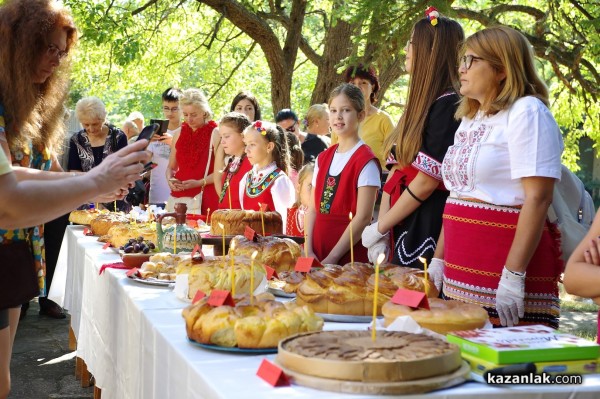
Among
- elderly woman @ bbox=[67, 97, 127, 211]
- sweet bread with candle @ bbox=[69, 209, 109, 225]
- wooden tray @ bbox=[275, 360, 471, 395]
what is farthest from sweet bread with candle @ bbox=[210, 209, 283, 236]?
elderly woman @ bbox=[67, 97, 127, 211]

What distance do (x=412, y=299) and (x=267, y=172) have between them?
308 cm

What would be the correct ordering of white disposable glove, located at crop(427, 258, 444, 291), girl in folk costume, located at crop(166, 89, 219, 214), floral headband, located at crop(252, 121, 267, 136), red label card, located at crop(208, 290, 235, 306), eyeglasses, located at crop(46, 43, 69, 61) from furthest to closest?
girl in folk costume, located at crop(166, 89, 219, 214) < floral headband, located at crop(252, 121, 267, 136) < white disposable glove, located at crop(427, 258, 444, 291) < eyeglasses, located at crop(46, 43, 69, 61) < red label card, located at crop(208, 290, 235, 306)

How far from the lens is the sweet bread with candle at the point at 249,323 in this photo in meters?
2.03

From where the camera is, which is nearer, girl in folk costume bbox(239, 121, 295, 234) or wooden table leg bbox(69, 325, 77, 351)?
girl in folk costume bbox(239, 121, 295, 234)

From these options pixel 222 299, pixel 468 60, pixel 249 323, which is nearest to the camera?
pixel 249 323

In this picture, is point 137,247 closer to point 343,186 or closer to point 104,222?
point 343,186

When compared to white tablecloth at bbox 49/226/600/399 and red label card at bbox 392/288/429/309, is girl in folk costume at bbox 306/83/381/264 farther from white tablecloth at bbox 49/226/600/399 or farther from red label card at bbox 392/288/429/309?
red label card at bbox 392/288/429/309

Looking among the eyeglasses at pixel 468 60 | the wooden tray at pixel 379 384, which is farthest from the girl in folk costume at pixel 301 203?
the wooden tray at pixel 379 384

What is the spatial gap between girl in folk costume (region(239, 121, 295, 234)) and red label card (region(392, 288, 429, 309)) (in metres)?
2.93

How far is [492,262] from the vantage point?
2.79 m

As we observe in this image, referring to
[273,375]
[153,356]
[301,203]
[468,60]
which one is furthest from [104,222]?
[273,375]

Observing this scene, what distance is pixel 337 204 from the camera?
13.4 feet

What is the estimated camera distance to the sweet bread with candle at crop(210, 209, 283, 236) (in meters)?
4.20

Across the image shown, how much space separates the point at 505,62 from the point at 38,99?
1.68 metres
